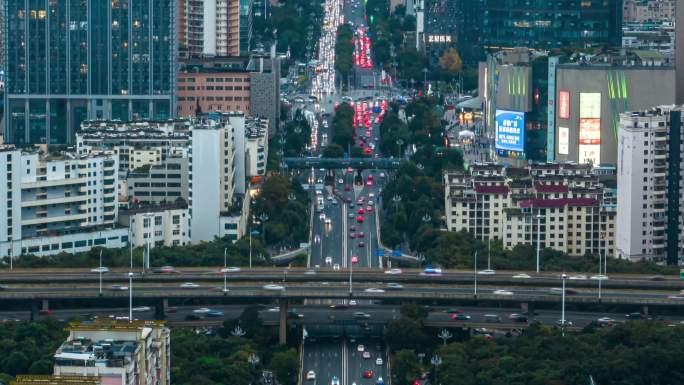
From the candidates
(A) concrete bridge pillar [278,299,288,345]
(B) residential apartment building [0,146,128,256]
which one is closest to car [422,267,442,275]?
(A) concrete bridge pillar [278,299,288,345]

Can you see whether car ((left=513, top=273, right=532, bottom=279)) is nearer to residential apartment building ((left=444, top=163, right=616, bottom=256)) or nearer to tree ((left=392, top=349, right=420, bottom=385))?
residential apartment building ((left=444, top=163, right=616, bottom=256))

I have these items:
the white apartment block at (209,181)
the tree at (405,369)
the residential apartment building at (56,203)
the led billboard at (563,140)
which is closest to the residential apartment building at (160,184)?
the white apartment block at (209,181)

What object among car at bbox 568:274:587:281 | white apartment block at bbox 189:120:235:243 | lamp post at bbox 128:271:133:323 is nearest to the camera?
lamp post at bbox 128:271:133:323

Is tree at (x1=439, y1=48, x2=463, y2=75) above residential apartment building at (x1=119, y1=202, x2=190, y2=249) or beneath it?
above

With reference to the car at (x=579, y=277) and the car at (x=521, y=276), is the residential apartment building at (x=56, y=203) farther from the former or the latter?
the car at (x=579, y=277)

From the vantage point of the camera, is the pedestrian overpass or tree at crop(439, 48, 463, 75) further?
tree at crop(439, 48, 463, 75)

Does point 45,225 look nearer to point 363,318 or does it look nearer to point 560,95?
point 363,318

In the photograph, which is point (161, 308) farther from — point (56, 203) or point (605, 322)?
point (56, 203)
